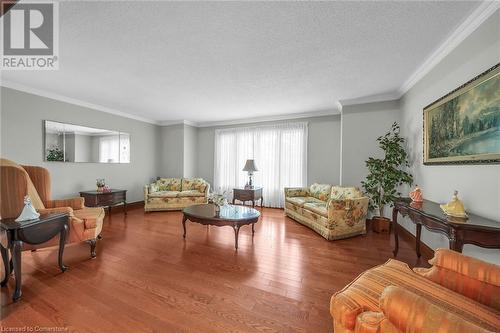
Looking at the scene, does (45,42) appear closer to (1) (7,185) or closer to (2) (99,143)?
(1) (7,185)

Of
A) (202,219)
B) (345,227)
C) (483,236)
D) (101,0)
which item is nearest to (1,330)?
(202,219)

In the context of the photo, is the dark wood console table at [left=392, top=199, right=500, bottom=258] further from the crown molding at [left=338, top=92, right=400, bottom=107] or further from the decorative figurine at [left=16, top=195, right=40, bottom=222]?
the decorative figurine at [left=16, top=195, right=40, bottom=222]

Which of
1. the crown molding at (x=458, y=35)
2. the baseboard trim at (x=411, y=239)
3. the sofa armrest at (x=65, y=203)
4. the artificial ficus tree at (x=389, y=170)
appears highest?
the crown molding at (x=458, y=35)

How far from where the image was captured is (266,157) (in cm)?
581

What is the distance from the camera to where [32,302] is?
5.80 feet

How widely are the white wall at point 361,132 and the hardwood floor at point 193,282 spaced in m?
1.35

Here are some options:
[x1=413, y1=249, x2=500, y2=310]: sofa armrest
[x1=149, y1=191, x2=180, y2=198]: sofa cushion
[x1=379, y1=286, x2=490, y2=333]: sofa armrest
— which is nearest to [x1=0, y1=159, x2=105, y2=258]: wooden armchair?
[x1=149, y1=191, x2=180, y2=198]: sofa cushion

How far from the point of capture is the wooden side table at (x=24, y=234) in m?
1.81

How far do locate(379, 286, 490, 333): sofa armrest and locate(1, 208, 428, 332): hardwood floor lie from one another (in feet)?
2.95

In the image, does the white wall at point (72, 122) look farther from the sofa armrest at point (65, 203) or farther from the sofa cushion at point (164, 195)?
the sofa armrest at point (65, 203)

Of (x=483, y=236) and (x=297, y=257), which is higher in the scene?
(x=483, y=236)

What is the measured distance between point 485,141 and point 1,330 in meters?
4.25

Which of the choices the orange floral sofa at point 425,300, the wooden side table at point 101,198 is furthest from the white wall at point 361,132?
the wooden side table at point 101,198

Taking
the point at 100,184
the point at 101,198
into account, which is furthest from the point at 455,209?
the point at 100,184
